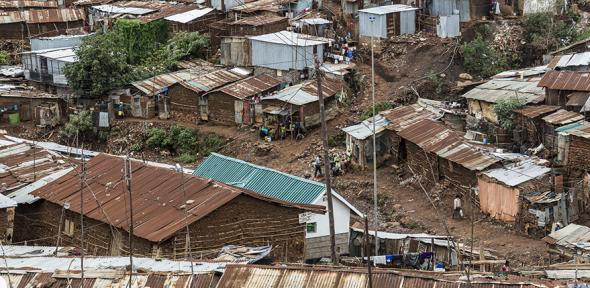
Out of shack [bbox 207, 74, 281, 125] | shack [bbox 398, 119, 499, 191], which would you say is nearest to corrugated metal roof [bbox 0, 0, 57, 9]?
shack [bbox 207, 74, 281, 125]

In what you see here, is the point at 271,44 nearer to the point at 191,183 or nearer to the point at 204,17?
the point at 204,17

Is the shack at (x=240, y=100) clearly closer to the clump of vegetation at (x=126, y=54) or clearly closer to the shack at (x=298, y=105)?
the shack at (x=298, y=105)

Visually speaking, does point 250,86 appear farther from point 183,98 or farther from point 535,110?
point 535,110

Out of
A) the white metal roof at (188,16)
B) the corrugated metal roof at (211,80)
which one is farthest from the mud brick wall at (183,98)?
the white metal roof at (188,16)

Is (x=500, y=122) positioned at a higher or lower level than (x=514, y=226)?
higher

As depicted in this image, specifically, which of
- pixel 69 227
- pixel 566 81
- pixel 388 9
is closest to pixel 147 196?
pixel 69 227

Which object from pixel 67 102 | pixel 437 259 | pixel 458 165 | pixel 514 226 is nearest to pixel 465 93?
pixel 458 165
